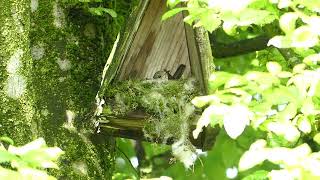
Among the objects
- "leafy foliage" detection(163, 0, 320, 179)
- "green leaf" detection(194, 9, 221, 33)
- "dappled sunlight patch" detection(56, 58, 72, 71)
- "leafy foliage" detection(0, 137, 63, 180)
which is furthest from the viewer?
"dappled sunlight patch" detection(56, 58, 72, 71)

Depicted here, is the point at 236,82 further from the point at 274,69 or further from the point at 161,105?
the point at 161,105

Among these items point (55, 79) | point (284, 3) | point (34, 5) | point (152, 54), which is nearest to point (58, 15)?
point (34, 5)

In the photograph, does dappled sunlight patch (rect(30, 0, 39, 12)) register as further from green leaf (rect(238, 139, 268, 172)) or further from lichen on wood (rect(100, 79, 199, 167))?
green leaf (rect(238, 139, 268, 172))

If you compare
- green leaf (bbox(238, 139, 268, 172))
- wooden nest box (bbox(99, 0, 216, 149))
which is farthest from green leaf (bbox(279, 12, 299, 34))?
wooden nest box (bbox(99, 0, 216, 149))

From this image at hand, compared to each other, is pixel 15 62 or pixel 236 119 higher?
pixel 15 62

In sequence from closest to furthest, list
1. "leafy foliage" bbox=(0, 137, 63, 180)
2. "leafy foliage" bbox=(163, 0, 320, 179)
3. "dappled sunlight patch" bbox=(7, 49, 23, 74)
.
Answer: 1. "leafy foliage" bbox=(0, 137, 63, 180)
2. "leafy foliage" bbox=(163, 0, 320, 179)
3. "dappled sunlight patch" bbox=(7, 49, 23, 74)

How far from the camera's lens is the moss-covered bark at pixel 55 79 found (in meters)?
1.64

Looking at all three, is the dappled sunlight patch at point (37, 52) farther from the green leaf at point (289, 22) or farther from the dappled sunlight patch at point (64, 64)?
the green leaf at point (289, 22)

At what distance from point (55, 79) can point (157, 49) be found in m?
0.35

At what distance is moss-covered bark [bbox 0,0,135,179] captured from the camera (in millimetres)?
1638

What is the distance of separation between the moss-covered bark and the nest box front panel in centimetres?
10

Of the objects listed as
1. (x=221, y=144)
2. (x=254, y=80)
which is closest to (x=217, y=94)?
(x=254, y=80)

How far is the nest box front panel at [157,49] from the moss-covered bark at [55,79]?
0.34 feet

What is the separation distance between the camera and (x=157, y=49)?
1.85 meters
